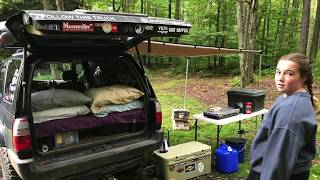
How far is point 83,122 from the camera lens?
369 centimetres

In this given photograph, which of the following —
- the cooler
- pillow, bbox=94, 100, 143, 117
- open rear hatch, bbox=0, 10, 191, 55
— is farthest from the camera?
the cooler

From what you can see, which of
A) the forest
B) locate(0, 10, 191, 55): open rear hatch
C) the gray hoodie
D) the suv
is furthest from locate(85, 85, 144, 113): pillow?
the forest

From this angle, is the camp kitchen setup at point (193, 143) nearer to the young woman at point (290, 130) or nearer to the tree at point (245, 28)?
the young woman at point (290, 130)

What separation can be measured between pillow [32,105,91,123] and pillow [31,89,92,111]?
0.18ft

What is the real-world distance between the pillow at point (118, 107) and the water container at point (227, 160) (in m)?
1.76

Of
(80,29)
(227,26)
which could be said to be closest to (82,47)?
(80,29)

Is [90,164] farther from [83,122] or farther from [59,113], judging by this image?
[59,113]

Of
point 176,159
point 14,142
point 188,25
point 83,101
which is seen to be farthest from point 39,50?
point 176,159

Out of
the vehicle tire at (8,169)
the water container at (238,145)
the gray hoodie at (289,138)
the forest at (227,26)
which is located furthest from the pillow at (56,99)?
the forest at (227,26)

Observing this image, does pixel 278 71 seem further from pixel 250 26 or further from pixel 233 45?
pixel 233 45

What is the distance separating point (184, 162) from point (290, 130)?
2.80 m

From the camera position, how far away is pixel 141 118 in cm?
414

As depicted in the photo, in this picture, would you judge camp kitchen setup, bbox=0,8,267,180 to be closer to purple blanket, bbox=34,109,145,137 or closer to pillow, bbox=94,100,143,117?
purple blanket, bbox=34,109,145,137

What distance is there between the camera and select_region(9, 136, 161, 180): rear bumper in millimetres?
3146
